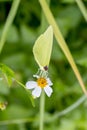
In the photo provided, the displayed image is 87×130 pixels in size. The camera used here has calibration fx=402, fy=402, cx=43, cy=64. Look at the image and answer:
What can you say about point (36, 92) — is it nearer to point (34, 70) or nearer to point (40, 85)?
point (40, 85)

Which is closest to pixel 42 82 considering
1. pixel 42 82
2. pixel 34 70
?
pixel 42 82

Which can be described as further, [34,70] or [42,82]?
[34,70]

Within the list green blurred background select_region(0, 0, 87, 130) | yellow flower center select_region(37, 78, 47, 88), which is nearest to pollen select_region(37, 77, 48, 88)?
yellow flower center select_region(37, 78, 47, 88)

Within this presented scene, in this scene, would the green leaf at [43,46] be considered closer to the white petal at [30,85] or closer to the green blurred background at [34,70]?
the white petal at [30,85]

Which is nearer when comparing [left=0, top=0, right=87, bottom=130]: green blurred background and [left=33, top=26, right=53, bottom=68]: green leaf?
[left=33, top=26, right=53, bottom=68]: green leaf

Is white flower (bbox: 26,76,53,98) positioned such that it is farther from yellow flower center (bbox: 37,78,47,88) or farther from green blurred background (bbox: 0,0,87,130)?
green blurred background (bbox: 0,0,87,130)

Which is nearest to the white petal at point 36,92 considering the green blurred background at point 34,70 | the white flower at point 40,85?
the white flower at point 40,85
